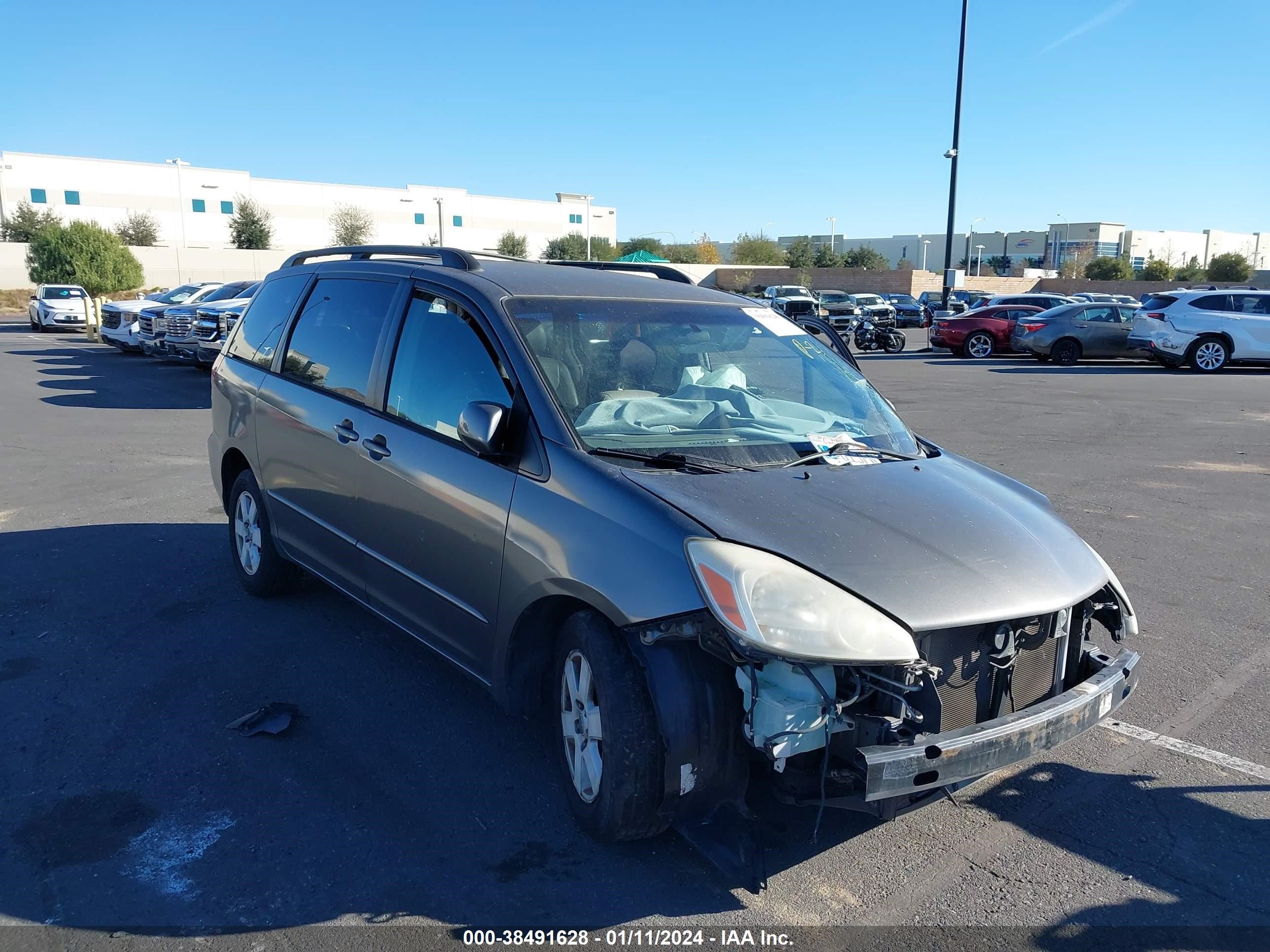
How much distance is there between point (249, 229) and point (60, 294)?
135ft

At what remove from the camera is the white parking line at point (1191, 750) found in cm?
376

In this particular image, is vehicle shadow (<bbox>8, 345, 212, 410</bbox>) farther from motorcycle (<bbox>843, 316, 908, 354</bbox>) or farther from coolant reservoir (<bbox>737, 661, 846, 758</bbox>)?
motorcycle (<bbox>843, 316, 908, 354</bbox>)

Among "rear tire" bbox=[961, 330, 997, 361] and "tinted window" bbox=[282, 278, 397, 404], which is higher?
"tinted window" bbox=[282, 278, 397, 404]

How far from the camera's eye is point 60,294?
32.8 m

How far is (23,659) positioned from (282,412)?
1.71 meters

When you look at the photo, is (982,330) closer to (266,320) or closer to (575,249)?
(266,320)

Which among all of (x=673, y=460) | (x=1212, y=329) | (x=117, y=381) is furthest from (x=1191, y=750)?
(x=1212, y=329)

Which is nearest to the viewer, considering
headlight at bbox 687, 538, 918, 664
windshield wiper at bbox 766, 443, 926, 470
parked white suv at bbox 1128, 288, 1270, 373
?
headlight at bbox 687, 538, 918, 664

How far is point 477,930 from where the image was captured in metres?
2.78

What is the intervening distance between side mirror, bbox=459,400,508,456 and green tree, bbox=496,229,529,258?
7092 centimetres

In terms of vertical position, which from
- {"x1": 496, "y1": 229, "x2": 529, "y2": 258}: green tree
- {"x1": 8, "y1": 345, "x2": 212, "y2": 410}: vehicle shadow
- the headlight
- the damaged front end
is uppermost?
{"x1": 496, "y1": 229, "x2": 529, "y2": 258}: green tree

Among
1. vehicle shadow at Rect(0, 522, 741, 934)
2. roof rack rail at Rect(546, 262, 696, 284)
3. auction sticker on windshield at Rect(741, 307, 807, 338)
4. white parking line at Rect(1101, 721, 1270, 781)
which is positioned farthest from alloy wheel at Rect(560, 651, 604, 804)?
roof rack rail at Rect(546, 262, 696, 284)

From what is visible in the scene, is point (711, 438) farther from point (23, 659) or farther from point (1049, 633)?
point (23, 659)

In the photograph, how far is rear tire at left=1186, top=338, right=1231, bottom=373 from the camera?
71.6ft
